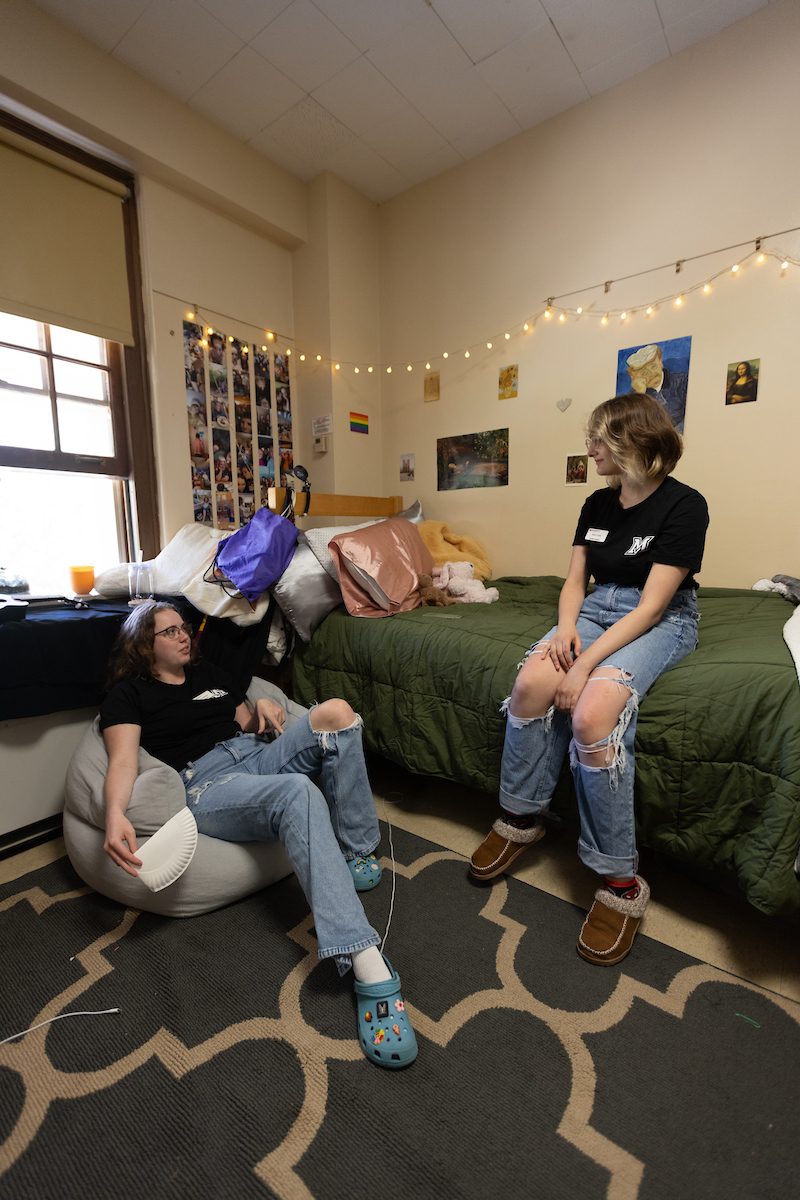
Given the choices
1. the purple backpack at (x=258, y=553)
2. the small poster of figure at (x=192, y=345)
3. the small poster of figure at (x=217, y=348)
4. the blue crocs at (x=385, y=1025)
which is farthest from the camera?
the small poster of figure at (x=217, y=348)

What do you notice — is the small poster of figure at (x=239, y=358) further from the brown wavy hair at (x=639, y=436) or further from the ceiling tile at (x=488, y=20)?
the brown wavy hair at (x=639, y=436)

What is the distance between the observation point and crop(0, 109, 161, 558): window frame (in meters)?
2.38

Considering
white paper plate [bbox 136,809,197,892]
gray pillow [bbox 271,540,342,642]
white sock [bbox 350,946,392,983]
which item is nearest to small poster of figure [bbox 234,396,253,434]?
gray pillow [bbox 271,540,342,642]

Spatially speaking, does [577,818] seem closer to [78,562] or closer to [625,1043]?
[625,1043]

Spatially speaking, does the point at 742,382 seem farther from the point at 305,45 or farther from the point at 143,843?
the point at 143,843

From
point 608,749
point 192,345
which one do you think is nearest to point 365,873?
point 608,749

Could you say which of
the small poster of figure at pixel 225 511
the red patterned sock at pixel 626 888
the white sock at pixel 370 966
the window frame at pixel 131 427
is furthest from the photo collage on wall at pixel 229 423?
the red patterned sock at pixel 626 888

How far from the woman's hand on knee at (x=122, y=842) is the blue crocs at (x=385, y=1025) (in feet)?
1.69

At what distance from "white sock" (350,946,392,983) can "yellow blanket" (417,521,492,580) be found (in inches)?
72.1

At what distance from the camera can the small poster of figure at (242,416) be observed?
288 cm

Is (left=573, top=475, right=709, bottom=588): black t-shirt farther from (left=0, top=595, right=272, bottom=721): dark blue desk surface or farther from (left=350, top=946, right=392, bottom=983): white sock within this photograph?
(left=0, top=595, right=272, bottom=721): dark blue desk surface

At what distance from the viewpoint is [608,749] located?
1.19 meters

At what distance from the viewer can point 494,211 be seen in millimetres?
2766

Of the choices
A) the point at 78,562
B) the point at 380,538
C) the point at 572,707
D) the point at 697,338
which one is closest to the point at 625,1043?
the point at 572,707
